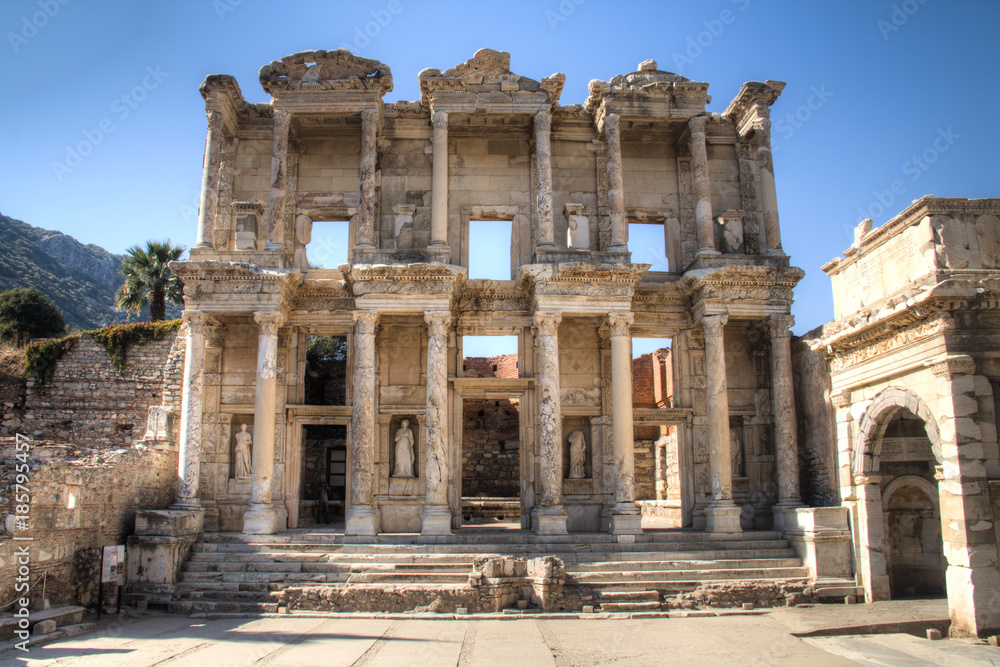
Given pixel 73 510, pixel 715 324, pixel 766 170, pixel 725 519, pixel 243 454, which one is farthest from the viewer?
pixel 766 170

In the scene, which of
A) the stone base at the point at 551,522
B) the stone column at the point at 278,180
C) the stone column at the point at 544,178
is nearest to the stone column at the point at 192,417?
the stone column at the point at 278,180

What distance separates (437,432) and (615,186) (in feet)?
24.5

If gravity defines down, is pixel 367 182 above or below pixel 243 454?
above

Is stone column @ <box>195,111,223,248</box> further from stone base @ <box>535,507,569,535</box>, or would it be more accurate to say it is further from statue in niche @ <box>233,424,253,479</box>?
stone base @ <box>535,507,569,535</box>

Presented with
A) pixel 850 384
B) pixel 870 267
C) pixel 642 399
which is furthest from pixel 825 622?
pixel 642 399

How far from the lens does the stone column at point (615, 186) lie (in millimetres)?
18188

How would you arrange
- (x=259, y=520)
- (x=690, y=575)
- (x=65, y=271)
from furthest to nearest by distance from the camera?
(x=65, y=271), (x=259, y=520), (x=690, y=575)

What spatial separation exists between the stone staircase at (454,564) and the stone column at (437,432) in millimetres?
510

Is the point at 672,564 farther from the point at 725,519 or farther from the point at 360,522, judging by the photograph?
the point at 360,522

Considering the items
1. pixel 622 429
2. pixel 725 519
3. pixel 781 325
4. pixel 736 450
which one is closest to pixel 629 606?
pixel 725 519

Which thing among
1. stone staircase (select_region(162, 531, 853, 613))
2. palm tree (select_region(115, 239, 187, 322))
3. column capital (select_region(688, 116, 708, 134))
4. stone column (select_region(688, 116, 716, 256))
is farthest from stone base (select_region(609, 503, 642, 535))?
palm tree (select_region(115, 239, 187, 322))

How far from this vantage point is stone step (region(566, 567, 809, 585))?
1395 cm

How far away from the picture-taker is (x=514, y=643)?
1053 centimetres

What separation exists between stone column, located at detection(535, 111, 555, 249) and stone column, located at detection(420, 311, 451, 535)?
3.03m
